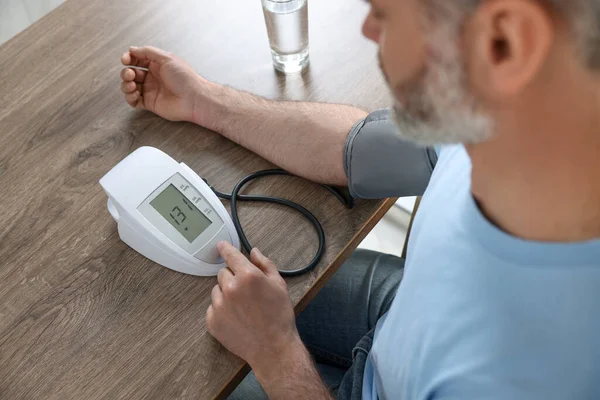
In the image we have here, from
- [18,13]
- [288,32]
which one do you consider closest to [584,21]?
[288,32]

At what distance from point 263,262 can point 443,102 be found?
38 cm

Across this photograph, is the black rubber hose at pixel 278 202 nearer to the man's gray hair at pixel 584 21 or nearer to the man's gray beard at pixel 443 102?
the man's gray beard at pixel 443 102

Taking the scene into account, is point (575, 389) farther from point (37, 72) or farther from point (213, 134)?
point (37, 72)

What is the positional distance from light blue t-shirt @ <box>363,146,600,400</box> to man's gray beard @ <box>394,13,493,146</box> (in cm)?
14

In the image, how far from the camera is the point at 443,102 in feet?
1.83

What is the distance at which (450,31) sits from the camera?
1.66 ft

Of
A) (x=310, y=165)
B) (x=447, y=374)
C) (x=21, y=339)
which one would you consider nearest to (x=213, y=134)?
(x=310, y=165)

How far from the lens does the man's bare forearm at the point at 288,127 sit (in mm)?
928

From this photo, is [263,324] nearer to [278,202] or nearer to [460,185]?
[278,202]

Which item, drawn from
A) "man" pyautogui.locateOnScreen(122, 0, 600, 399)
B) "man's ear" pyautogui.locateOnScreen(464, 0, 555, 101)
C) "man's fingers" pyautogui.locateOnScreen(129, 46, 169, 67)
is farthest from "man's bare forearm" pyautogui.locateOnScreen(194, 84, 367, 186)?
"man's ear" pyautogui.locateOnScreen(464, 0, 555, 101)

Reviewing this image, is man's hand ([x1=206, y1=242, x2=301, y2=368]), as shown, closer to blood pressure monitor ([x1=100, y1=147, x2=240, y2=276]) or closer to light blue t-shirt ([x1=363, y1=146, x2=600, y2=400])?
blood pressure monitor ([x1=100, y1=147, x2=240, y2=276])

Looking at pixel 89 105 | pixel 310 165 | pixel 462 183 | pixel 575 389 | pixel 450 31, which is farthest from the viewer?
pixel 89 105

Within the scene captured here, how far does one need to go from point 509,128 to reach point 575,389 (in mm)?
284

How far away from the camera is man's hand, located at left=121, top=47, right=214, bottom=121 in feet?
3.27
